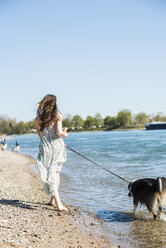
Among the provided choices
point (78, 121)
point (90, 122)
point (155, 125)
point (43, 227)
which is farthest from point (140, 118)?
point (43, 227)

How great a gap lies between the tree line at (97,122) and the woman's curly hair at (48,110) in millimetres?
148930

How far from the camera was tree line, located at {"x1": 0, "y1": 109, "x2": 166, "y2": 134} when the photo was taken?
160 metres

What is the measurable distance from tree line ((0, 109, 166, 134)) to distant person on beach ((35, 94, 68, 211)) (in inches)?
5856

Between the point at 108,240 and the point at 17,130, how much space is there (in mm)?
166276

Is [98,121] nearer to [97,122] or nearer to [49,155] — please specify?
[97,122]

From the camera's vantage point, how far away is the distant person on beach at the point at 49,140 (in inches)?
217

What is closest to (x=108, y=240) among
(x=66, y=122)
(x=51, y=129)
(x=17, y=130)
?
(x=51, y=129)

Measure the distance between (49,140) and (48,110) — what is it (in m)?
0.66

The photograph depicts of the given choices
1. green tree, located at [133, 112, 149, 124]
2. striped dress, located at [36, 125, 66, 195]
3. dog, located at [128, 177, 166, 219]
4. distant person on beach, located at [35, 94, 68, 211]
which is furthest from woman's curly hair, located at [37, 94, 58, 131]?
green tree, located at [133, 112, 149, 124]

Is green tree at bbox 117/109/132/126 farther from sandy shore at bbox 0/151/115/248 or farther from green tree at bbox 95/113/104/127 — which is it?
sandy shore at bbox 0/151/115/248

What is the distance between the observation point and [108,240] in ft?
15.8

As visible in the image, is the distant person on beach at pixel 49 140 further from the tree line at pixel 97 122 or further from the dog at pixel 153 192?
the tree line at pixel 97 122

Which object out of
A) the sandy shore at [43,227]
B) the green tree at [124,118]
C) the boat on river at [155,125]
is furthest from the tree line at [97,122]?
the sandy shore at [43,227]

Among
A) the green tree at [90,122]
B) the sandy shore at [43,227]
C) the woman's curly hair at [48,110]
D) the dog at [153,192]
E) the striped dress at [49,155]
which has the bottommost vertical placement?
the sandy shore at [43,227]
